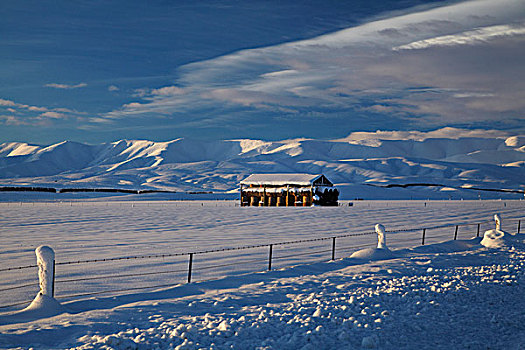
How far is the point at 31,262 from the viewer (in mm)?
17125

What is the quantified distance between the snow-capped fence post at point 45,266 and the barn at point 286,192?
48.8 m

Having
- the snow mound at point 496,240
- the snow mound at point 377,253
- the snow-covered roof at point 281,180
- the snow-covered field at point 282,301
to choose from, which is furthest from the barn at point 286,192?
the snow mound at point 377,253

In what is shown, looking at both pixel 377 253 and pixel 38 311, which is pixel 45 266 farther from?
pixel 377 253

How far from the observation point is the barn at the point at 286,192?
59.2m

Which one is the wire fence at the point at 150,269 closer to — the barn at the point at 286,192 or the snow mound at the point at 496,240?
the snow mound at the point at 496,240

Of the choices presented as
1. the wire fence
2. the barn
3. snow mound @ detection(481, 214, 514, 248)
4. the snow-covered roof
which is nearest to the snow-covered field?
the wire fence

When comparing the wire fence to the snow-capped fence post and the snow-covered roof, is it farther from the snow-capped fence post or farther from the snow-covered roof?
the snow-covered roof

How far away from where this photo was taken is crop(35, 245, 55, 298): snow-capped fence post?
9859mm

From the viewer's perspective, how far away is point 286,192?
2335 inches

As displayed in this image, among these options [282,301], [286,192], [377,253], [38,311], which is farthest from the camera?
[286,192]

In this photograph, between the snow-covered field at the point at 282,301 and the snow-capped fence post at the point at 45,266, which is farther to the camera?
the snow-capped fence post at the point at 45,266

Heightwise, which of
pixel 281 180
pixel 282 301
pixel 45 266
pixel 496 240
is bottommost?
pixel 282 301

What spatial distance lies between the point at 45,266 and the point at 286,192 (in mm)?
49951

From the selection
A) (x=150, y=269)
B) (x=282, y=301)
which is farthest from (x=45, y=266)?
(x=150, y=269)
